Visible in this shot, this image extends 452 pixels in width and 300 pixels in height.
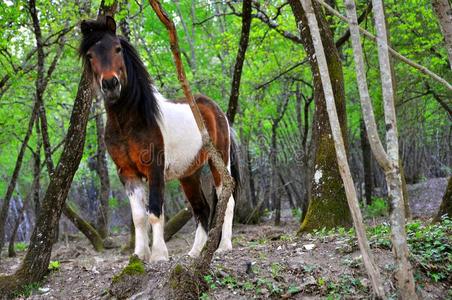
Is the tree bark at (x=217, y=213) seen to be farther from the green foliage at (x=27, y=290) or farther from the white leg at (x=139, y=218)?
the green foliage at (x=27, y=290)

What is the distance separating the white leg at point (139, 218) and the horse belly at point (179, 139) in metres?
0.51

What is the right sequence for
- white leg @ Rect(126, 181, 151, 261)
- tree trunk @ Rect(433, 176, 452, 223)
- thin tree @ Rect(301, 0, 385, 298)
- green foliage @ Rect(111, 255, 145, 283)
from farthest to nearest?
tree trunk @ Rect(433, 176, 452, 223) < white leg @ Rect(126, 181, 151, 261) < green foliage @ Rect(111, 255, 145, 283) < thin tree @ Rect(301, 0, 385, 298)

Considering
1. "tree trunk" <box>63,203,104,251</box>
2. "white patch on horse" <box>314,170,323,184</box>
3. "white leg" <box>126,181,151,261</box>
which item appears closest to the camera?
"white leg" <box>126,181,151,261</box>

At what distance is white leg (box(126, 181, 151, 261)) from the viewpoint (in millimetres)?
6262

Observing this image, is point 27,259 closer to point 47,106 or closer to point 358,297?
point 358,297

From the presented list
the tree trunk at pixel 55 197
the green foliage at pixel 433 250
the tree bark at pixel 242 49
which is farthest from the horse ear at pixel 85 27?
the green foliage at pixel 433 250

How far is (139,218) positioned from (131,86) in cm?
160

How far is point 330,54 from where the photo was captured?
24.5 ft

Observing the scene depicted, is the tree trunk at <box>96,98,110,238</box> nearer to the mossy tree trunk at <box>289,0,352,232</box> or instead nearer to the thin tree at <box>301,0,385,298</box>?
the mossy tree trunk at <box>289,0,352,232</box>

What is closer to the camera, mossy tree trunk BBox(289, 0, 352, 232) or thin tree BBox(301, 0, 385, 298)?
thin tree BBox(301, 0, 385, 298)

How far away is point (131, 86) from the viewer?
632 centimetres

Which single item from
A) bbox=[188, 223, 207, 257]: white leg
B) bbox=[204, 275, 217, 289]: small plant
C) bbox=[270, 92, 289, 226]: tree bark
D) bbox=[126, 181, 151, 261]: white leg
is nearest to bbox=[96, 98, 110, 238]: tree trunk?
bbox=[270, 92, 289, 226]: tree bark

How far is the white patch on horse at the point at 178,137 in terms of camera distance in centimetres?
685

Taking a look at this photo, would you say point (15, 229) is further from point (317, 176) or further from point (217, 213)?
point (217, 213)
